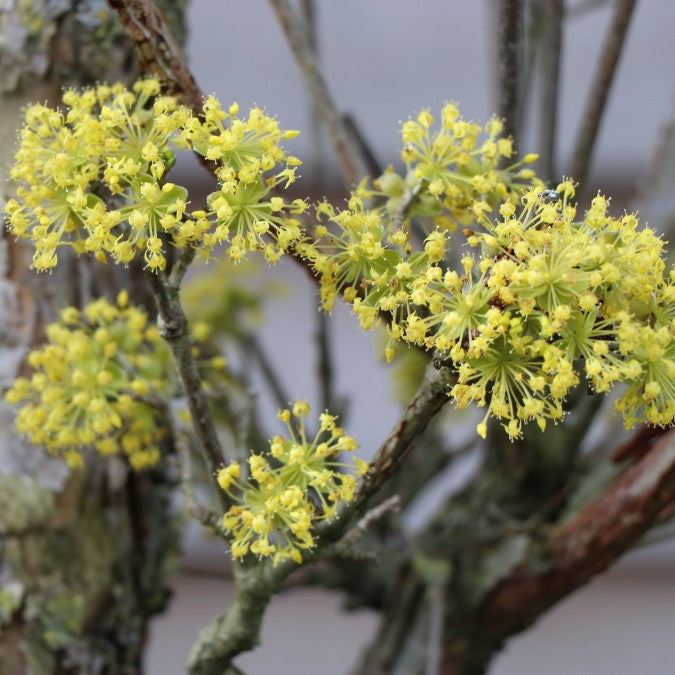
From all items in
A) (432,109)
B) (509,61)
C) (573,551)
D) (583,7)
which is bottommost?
(573,551)

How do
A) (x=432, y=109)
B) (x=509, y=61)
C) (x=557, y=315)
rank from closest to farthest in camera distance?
1. (x=557, y=315)
2. (x=509, y=61)
3. (x=432, y=109)

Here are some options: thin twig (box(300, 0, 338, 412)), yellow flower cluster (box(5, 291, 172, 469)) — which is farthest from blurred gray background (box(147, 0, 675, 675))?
yellow flower cluster (box(5, 291, 172, 469))

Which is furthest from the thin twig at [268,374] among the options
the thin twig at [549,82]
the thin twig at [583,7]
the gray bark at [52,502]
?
the thin twig at [583,7]

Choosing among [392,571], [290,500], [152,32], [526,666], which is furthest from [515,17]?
[526,666]

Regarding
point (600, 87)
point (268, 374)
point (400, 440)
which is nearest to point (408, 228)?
point (400, 440)

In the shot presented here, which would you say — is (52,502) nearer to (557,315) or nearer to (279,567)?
(279,567)

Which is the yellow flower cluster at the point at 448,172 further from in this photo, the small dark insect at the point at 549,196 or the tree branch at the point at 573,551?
the tree branch at the point at 573,551

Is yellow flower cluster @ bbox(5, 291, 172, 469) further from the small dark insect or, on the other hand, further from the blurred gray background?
the blurred gray background
